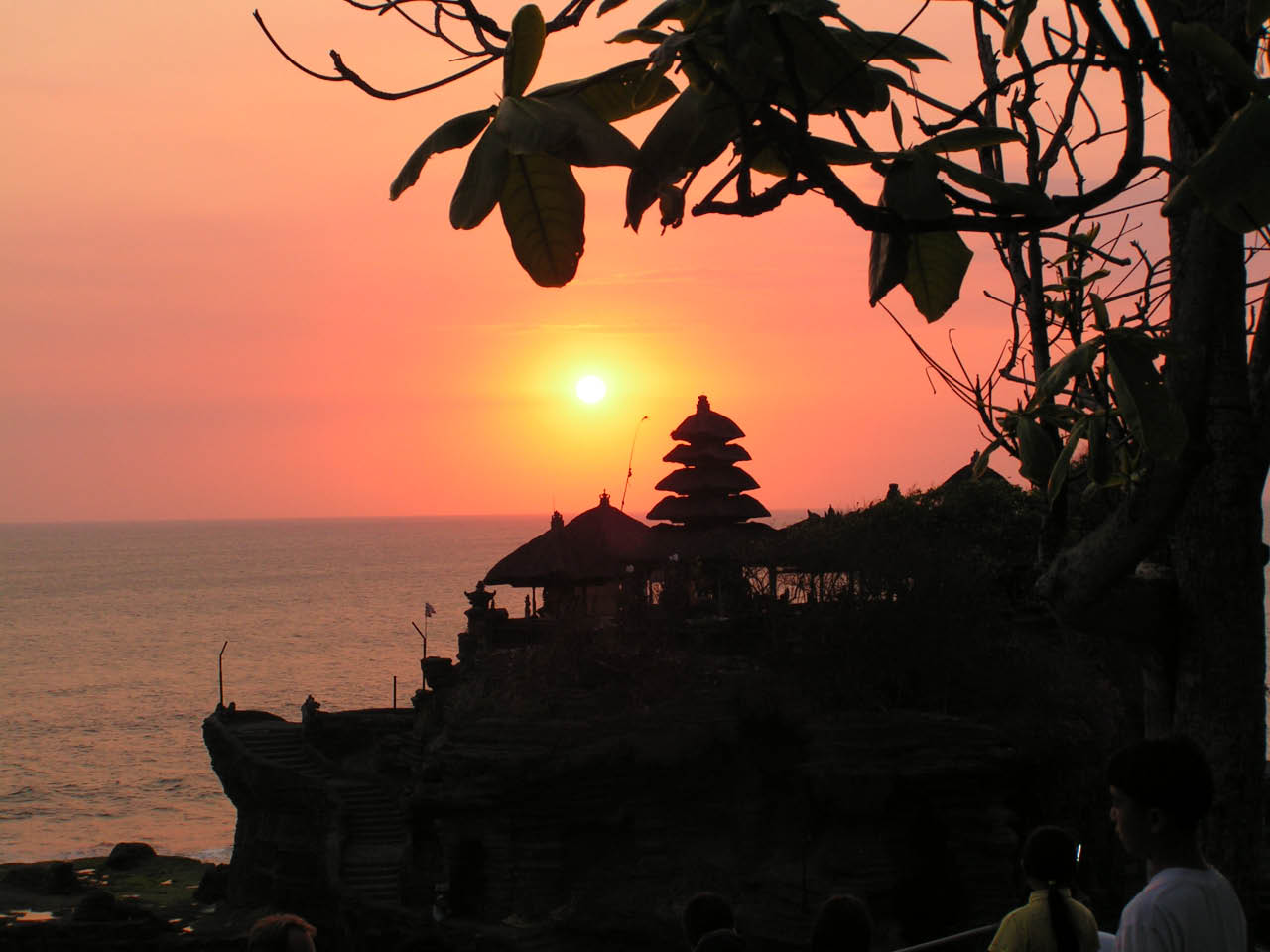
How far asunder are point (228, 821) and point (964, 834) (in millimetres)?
53244

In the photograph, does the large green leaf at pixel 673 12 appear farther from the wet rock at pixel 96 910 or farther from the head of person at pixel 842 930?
the wet rock at pixel 96 910

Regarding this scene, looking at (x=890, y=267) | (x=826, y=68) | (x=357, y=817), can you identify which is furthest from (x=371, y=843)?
(x=826, y=68)

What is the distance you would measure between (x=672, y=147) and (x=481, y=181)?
1.29 feet

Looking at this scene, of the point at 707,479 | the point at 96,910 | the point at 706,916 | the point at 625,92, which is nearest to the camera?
the point at 625,92

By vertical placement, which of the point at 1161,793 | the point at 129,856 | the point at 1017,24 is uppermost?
the point at 1017,24

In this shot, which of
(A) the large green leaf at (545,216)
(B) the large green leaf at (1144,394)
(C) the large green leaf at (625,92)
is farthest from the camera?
(B) the large green leaf at (1144,394)

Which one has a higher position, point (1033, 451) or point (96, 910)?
point (1033, 451)

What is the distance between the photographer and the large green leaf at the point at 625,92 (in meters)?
2.50

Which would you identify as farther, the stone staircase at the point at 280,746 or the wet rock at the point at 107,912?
the wet rock at the point at 107,912

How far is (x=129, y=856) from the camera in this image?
168 feet

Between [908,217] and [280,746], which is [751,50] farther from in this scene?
[280,746]

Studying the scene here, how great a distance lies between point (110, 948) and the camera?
32969 mm

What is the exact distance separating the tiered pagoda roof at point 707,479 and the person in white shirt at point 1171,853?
24.5 meters

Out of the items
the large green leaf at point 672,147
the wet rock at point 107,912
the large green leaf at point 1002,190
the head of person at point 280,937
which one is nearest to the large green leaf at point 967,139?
the large green leaf at point 1002,190
